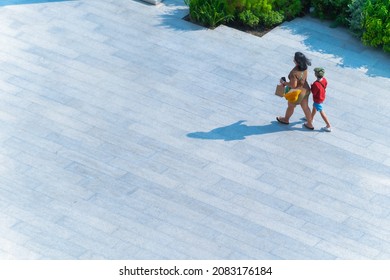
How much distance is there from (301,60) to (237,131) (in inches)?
70.1

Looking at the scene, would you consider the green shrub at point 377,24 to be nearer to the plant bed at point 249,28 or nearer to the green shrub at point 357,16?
the green shrub at point 357,16

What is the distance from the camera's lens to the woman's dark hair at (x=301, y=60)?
60.4 ft

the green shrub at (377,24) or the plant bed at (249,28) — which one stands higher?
the green shrub at (377,24)

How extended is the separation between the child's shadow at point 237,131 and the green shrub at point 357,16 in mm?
3639

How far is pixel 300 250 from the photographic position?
16.7 metres

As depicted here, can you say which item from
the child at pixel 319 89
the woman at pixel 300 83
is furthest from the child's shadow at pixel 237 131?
the child at pixel 319 89

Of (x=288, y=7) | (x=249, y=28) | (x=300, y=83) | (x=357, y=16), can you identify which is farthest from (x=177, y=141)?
(x=357, y=16)

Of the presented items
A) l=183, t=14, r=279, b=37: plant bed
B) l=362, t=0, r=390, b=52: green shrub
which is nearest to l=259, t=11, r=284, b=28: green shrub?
l=183, t=14, r=279, b=37: plant bed

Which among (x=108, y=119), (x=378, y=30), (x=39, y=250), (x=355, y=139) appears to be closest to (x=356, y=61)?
(x=378, y=30)

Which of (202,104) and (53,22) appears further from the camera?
(53,22)

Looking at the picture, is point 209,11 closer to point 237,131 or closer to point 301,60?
point 237,131

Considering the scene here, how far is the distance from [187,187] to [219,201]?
2.03ft

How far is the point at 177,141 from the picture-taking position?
1891 centimetres

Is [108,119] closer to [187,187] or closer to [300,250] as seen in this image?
[187,187]
